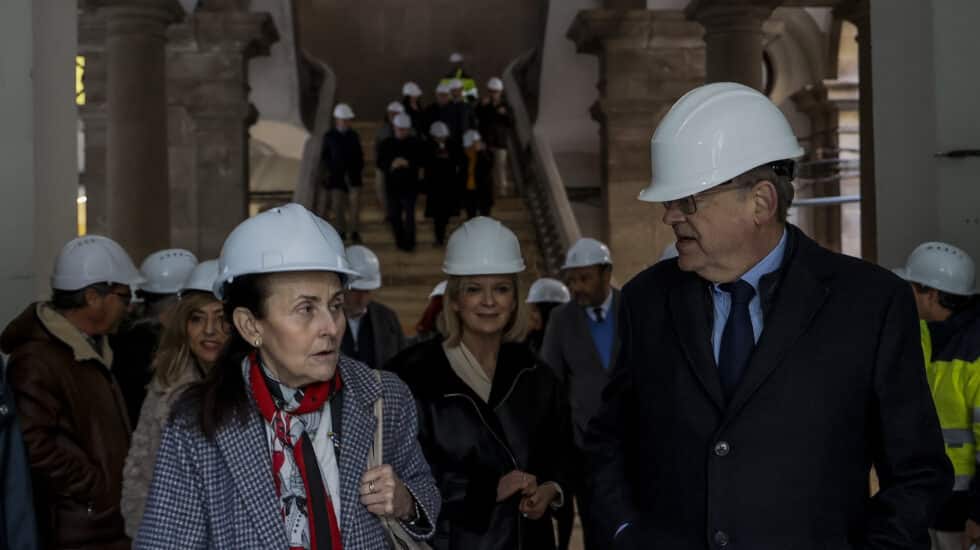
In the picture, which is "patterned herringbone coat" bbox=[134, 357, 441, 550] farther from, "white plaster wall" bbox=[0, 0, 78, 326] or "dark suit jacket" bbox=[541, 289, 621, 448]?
"dark suit jacket" bbox=[541, 289, 621, 448]

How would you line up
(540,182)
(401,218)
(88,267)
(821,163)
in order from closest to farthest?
(88,267)
(401,218)
(540,182)
(821,163)

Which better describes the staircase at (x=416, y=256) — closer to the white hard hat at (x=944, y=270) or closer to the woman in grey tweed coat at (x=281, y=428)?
the white hard hat at (x=944, y=270)

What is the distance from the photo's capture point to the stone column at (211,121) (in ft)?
54.9

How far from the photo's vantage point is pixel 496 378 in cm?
467

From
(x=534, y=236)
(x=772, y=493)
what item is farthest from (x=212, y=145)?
(x=772, y=493)

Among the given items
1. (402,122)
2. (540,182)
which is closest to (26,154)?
(402,122)

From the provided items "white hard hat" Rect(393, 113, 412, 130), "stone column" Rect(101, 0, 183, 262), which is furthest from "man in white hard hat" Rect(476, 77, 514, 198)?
"stone column" Rect(101, 0, 183, 262)

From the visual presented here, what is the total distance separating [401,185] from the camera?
15.4 meters

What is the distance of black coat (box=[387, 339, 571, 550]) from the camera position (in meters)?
4.48

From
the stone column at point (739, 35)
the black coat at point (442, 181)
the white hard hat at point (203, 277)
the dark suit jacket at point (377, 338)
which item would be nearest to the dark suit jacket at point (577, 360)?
the dark suit jacket at point (377, 338)

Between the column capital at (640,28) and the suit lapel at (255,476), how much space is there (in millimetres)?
14529

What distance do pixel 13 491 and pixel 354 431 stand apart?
1.45m

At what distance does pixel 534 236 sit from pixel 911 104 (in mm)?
9844

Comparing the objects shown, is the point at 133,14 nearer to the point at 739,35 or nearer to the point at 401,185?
the point at 401,185
